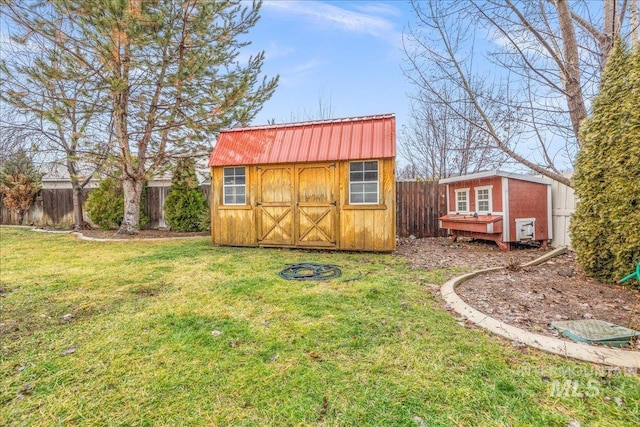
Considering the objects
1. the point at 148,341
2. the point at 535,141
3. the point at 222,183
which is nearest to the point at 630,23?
the point at 535,141

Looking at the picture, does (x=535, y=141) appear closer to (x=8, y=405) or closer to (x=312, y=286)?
(x=312, y=286)

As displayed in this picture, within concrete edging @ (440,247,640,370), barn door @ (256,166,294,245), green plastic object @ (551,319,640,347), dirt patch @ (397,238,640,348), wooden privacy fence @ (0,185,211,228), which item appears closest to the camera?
concrete edging @ (440,247,640,370)

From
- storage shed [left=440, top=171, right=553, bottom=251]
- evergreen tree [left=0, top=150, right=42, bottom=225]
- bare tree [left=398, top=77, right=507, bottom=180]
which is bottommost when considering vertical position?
storage shed [left=440, top=171, right=553, bottom=251]

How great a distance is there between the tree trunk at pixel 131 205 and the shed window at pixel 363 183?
271 inches

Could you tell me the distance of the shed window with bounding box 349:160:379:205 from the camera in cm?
666

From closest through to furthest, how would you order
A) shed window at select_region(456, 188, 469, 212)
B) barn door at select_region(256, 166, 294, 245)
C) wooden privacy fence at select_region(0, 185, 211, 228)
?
barn door at select_region(256, 166, 294, 245) < shed window at select_region(456, 188, 469, 212) < wooden privacy fence at select_region(0, 185, 211, 228)

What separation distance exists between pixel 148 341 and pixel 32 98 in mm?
9392

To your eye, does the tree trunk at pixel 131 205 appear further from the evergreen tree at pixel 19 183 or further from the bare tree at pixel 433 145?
the bare tree at pixel 433 145

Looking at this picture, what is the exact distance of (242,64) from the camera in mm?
9273

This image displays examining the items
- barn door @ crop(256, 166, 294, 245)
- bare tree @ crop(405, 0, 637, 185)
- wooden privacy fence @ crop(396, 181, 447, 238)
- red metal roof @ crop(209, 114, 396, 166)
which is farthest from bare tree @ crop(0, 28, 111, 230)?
wooden privacy fence @ crop(396, 181, 447, 238)

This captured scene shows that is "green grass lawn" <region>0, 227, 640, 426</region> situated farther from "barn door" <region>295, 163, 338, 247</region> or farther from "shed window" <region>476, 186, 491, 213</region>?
"shed window" <region>476, 186, 491, 213</region>

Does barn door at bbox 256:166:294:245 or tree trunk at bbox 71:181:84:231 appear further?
tree trunk at bbox 71:181:84:231

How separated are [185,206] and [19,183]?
785 centimetres

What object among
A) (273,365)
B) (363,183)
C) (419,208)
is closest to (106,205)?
(363,183)
